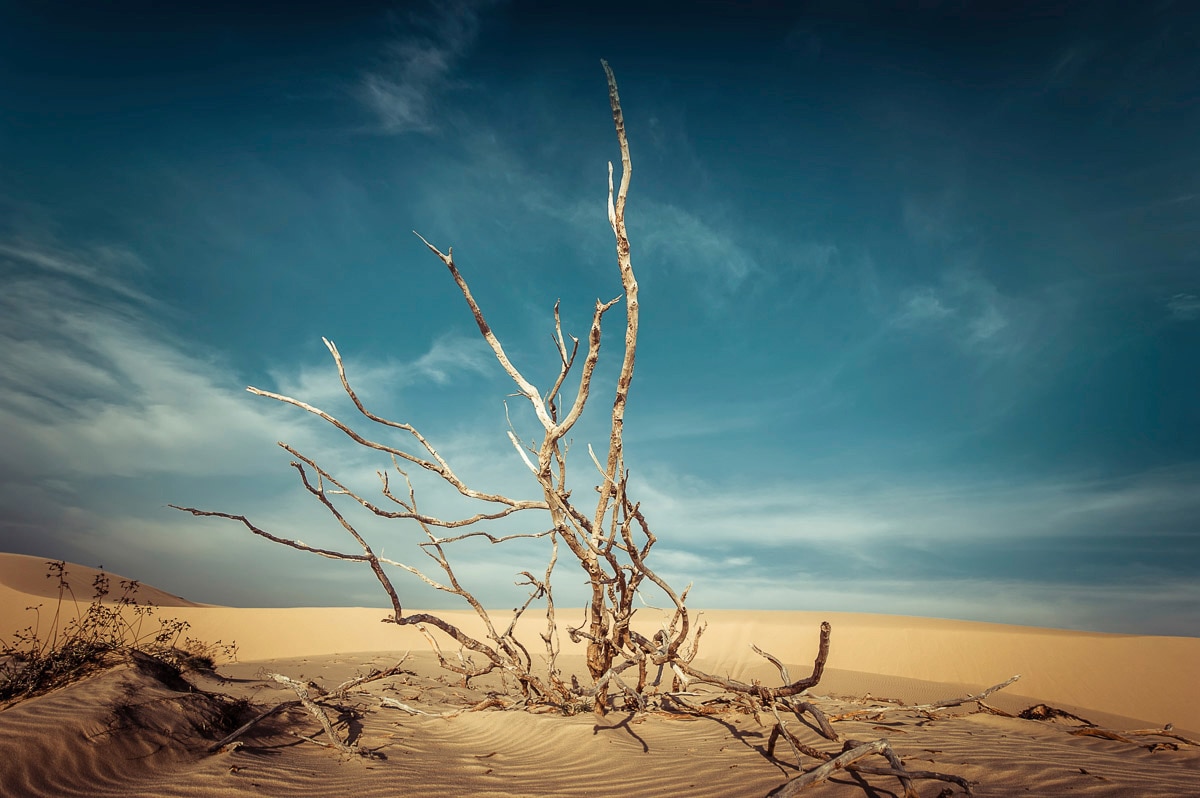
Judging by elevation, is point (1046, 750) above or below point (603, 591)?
below

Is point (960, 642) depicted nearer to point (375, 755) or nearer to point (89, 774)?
→ point (375, 755)

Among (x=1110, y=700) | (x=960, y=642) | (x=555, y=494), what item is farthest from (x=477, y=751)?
(x=960, y=642)

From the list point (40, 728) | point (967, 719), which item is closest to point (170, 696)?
point (40, 728)

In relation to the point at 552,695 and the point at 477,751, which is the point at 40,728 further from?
the point at 552,695

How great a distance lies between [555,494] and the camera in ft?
15.4

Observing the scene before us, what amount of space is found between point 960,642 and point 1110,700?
14.0 ft

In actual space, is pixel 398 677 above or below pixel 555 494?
below

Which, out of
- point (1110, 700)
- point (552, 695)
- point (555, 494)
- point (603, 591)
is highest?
point (555, 494)

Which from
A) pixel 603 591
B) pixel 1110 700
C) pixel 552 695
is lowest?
pixel 1110 700

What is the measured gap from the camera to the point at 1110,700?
1346cm

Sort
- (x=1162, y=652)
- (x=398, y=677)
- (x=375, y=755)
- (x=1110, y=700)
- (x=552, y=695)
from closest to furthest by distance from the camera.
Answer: (x=375, y=755)
(x=552, y=695)
(x=398, y=677)
(x=1110, y=700)
(x=1162, y=652)

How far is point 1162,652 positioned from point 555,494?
64.7 ft

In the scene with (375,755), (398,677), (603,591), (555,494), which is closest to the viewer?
(375,755)

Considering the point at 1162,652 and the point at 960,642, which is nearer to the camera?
the point at 1162,652
